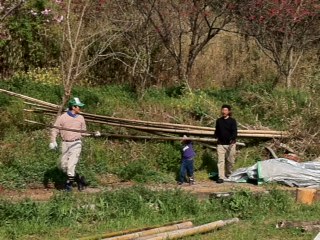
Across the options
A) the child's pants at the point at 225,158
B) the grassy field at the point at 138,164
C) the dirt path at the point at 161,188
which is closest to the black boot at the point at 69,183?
the dirt path at the point at 161,188

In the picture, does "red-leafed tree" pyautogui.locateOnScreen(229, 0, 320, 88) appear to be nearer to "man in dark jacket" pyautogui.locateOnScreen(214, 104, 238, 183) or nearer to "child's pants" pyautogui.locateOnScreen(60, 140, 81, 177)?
"man in dark jacket" pyautogui.locateOnScreen(214, 104, 238, 183)

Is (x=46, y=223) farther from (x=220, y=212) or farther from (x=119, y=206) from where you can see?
(x=220, y=212)

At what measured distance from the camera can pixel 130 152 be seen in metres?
14.4

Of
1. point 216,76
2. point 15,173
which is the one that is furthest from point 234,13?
point 15,173

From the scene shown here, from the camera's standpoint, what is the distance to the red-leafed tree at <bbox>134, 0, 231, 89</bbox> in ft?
59.2

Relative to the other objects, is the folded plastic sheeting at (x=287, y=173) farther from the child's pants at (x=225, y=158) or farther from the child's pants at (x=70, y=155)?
the child's pants at (x=70, y=155)

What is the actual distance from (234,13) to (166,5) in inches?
72.2

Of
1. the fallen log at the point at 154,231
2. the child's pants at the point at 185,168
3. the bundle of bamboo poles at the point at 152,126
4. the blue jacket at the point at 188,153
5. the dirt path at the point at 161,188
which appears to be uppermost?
the bundle of bamboo poles at the point at 152,126

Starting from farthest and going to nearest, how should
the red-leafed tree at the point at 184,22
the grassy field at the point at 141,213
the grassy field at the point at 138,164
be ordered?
the red-leafed tree at the point at 184,22
the grassy field at the point at 138,164
the grassy field at the point at 141,213

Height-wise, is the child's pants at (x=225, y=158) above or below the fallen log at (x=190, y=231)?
above

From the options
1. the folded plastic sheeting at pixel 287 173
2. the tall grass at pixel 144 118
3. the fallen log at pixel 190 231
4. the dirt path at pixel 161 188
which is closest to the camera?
the fallen log at pixel 190 231

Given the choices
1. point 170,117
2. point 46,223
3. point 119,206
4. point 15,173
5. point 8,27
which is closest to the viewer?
point 46,223

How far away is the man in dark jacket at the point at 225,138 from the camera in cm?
1395

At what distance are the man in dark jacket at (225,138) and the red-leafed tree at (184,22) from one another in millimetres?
4632
